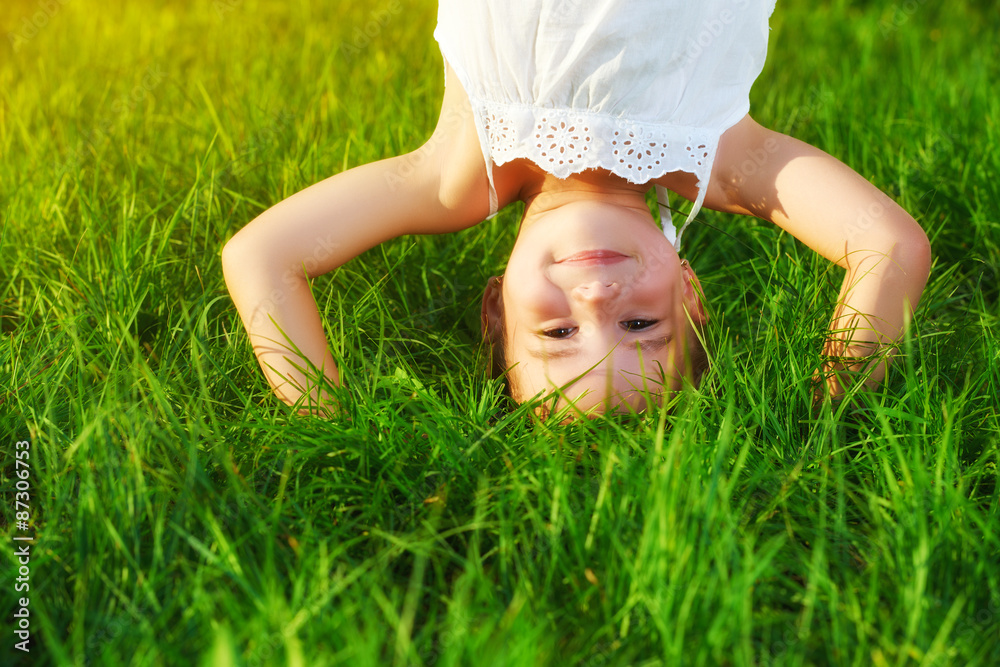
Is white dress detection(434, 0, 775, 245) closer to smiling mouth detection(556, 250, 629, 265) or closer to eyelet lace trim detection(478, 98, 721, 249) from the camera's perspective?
eyelet lace trim detection(478, 98, 721, 249)

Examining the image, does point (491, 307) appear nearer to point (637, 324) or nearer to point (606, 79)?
point (637, 324)

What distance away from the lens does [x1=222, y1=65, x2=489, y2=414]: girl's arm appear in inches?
71.8

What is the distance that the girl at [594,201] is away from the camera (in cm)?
176

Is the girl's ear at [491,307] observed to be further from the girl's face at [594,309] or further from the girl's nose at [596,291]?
the girl's nose at [596,291]

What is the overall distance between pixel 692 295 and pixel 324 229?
2.77ft

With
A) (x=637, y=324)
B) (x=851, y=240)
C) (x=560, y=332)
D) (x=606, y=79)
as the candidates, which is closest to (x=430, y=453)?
(x=560, y=332)

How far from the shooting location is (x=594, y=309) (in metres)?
1.73

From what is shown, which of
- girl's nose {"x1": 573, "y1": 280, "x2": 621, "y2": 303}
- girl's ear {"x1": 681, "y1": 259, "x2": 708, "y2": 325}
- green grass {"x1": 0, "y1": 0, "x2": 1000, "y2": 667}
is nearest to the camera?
green grass {"x1": 0, "y1": 0, "x2": 1000, "y2": 667}

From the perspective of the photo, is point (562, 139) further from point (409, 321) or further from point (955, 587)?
point (955, 587)

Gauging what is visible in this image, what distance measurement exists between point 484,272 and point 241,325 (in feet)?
2.18

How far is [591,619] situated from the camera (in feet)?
4.22

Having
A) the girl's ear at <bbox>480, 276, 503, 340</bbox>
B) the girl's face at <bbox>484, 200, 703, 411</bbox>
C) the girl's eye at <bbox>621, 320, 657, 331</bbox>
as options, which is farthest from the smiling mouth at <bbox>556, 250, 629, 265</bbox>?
the girl's ear at <bbox>480, 276, 503, 340</bbox>

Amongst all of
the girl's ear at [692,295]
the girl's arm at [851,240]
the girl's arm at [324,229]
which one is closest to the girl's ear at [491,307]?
the girl's arm at [324,229]

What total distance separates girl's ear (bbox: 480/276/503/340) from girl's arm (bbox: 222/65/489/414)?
17 centimetres
